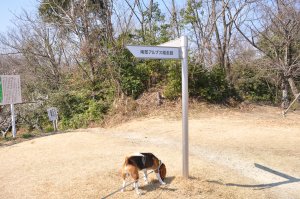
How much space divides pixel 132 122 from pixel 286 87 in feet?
32.8

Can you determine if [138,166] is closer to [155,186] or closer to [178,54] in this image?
[155,186]

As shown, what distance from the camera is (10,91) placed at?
391 inches

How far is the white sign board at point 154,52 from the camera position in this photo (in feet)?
12.1

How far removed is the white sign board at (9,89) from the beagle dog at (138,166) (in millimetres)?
7461

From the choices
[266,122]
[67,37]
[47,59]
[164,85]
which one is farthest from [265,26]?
[47,59]

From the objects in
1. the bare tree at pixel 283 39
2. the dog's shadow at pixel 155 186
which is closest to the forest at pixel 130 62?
the bare tree at pixel 283 39

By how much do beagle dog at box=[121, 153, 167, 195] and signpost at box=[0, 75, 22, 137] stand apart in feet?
23.2

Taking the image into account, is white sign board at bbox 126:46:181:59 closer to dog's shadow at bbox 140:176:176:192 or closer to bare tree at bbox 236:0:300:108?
dog's shadow at bbox 140:176:176:192

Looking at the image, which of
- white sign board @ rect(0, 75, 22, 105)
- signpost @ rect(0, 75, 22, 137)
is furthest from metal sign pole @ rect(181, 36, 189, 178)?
white sign board @ rect(0, 75, 22, 105)

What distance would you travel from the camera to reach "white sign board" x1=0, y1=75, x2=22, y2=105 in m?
9.73

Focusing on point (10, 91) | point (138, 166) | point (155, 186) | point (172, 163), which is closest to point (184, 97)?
point (138, 166)

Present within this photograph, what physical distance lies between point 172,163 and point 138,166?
1.65 meters

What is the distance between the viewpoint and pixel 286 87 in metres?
16.8

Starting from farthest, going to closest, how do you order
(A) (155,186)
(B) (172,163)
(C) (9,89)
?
(C) (9,89), (B) (172,163), (A) (155,186)
